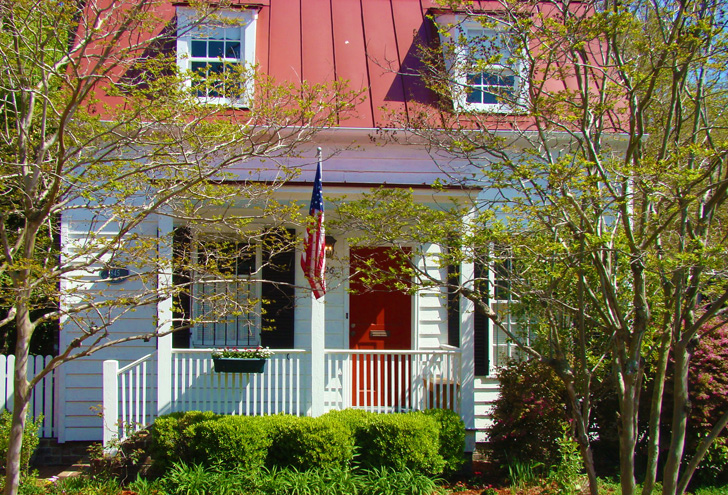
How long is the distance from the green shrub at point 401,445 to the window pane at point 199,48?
5865 millimetres

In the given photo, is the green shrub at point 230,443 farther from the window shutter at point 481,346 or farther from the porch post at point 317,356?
the window shutter at point 481,346

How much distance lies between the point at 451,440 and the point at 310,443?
5.33 ft

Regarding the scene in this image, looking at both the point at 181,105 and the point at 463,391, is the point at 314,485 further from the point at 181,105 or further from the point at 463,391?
the point at 181,105

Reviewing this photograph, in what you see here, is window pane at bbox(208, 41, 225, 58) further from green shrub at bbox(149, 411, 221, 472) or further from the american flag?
green shrub at bbox(149, 411, 221, 472)

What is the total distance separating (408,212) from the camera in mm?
6184

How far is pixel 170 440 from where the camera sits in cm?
700

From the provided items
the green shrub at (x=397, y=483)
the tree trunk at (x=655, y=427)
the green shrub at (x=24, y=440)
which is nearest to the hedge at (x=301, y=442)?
the green shrub at (x=397, y=483)

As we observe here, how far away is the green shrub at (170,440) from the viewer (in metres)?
6.99

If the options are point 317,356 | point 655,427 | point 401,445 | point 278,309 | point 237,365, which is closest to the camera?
point 655,427

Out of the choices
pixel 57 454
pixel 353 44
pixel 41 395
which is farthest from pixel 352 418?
pixel 353 44

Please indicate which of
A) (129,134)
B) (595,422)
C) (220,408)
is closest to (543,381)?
(595,422)

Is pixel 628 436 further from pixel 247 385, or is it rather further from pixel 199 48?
pixel 199 48

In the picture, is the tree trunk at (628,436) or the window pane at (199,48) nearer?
the tree trunk at (628,436)

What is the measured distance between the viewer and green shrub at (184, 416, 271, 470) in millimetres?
6797
